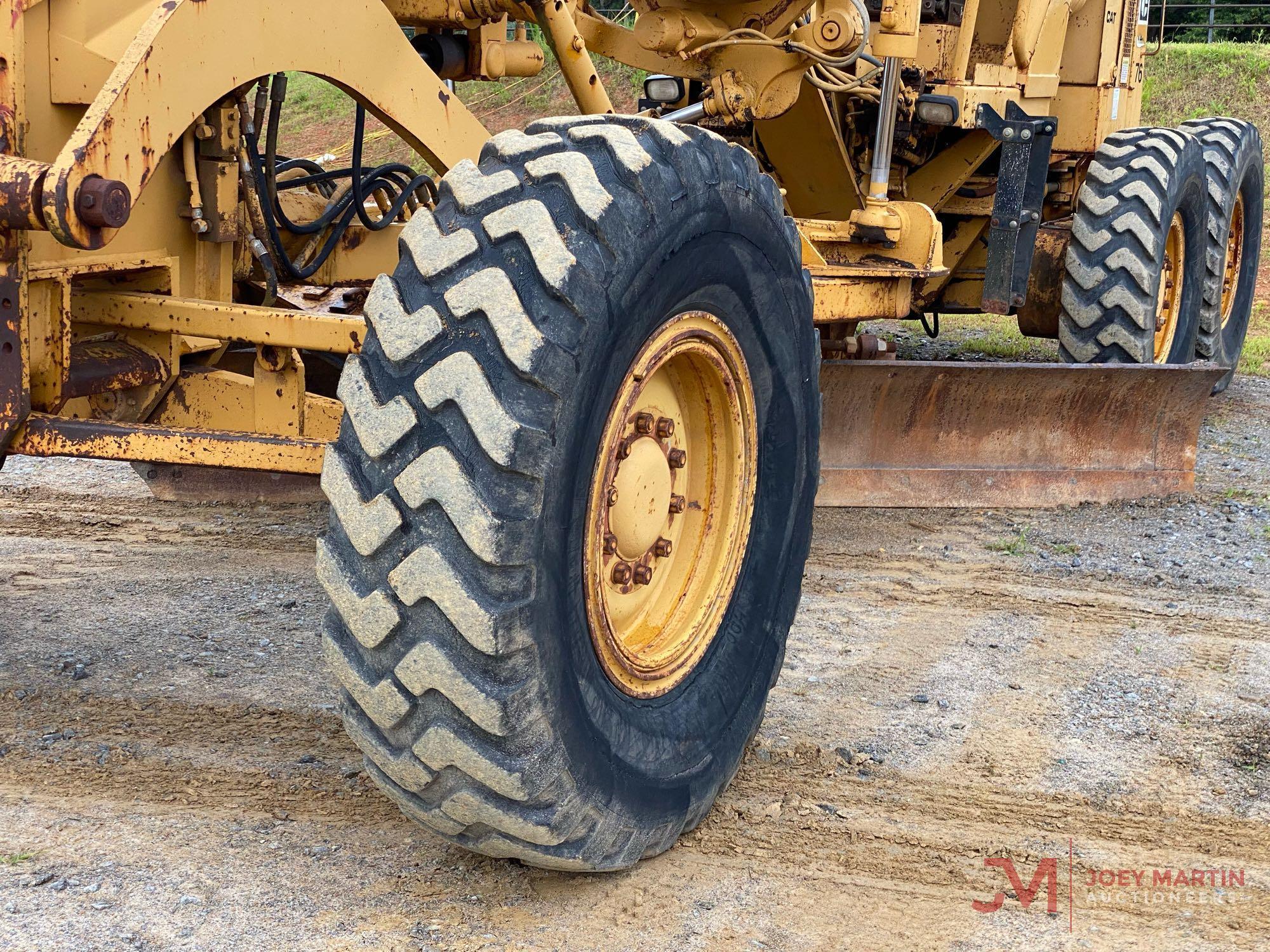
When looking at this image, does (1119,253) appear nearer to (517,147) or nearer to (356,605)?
(517,147)

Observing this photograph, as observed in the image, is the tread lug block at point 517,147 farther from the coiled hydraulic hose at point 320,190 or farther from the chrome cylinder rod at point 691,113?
the chrome cylinder rod at point 691,113

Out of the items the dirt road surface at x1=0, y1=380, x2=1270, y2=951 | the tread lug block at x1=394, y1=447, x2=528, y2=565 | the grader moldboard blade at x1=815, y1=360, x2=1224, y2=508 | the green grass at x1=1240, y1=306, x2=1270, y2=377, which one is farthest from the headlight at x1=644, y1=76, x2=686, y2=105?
the green grass at x1=1240, y1=306, x2=1270, y2=377

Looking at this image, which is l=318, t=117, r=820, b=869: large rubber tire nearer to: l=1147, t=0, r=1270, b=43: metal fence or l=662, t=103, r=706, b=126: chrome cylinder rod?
l=662, t=103, r=706, b=126: chrome cylinder rod

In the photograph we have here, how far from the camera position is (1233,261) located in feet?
26.4

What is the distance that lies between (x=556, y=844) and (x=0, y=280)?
4.87ft

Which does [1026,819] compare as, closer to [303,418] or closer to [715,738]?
[715,738]

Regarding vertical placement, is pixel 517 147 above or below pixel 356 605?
above

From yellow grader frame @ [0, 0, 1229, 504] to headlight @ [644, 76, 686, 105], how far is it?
0.09 metres

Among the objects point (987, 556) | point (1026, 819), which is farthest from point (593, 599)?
point (987, 556)

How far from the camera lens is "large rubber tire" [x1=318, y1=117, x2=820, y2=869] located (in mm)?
2258

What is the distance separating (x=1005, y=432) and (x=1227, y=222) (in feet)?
8.01

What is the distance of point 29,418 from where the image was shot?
112 inches

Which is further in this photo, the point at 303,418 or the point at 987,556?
the point at 987,556

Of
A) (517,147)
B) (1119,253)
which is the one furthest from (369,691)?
(1119,253)
